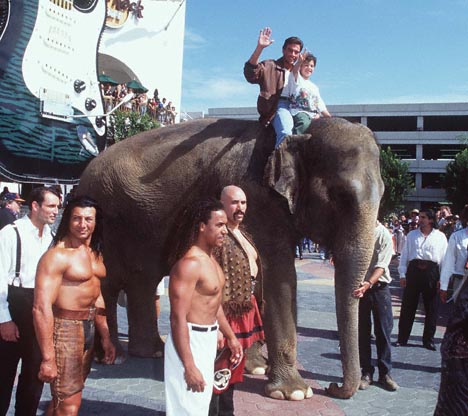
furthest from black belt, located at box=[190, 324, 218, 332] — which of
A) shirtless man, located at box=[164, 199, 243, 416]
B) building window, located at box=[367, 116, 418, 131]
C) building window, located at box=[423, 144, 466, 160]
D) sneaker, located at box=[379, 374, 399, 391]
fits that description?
building window, located at box=[423, 144, 466, 160]

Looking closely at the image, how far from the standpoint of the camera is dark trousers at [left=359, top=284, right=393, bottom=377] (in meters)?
5.61

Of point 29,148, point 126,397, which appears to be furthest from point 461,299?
point 29,148

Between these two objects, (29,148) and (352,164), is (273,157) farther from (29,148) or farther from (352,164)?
(29,148)

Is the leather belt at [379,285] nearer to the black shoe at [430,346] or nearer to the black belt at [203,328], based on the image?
the black shoe at [430,346]

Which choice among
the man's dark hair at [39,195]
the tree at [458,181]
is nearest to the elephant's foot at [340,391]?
the man's dark hair at [39,195]

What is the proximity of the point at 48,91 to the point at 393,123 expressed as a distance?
4137 cm

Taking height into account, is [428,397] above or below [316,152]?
below

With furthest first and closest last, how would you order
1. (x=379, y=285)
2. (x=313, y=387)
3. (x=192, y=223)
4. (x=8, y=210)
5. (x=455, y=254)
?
(x=8, y=210) < (x=455, y=254) < (x=379, y=285) < (x=313, y=387) < (x=192, y=223)

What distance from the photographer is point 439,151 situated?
55844 millimetres

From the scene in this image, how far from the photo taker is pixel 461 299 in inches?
119

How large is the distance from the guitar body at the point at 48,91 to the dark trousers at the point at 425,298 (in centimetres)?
1536

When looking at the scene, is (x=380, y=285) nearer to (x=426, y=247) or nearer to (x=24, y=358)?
(x=426, y=247)

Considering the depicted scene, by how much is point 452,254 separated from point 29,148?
17.5 metres

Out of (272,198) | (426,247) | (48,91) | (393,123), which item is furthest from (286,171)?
(393,123)
